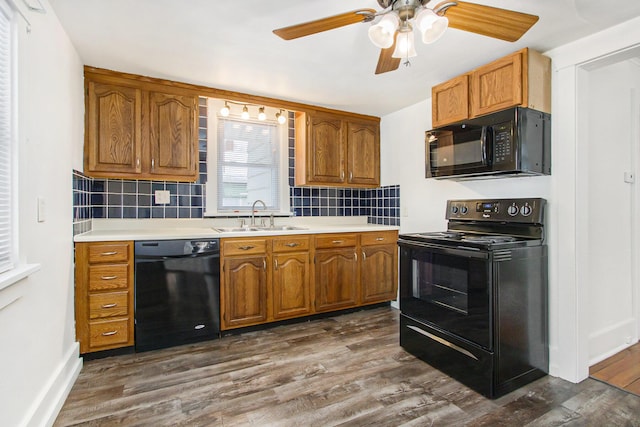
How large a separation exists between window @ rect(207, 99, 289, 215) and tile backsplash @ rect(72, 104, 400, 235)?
0.08 m

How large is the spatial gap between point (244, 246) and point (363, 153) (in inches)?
71.6

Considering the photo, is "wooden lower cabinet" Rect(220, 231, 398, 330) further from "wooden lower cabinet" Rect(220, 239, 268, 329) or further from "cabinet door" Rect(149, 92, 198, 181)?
"cabinet door" Rect(149, 92, 198, 181)

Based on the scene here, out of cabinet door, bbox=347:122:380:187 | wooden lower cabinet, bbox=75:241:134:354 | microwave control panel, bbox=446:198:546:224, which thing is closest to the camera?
microwave control panel, bbox=446:198:546:224

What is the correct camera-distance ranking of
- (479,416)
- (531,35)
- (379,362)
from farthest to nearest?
(379,362)
(531,35)
(479,416)

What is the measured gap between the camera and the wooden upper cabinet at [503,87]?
82.4 inches

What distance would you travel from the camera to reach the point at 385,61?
1865mm

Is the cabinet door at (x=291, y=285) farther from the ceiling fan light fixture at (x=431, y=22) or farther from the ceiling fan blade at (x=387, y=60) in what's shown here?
the ceiling fan light fixture at (x=431, y=22)

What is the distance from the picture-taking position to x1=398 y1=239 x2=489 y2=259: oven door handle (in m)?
1.96

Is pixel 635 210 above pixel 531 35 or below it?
below

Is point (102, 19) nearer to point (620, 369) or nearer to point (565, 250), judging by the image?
point (565, 250)

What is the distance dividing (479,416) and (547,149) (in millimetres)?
1736

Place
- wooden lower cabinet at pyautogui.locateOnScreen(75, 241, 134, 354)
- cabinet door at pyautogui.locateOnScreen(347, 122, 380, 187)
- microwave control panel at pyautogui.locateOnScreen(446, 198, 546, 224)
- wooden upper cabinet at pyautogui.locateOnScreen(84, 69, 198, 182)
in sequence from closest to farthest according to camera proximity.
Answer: microwave control panel at pyautogui.locateOnScreen(446, 198, 546, 224)
wooden lower cabinet at pyautogui.locateOnScreen(75, 241, 134, 354)
wooden upper cabinet at pyautogui.locateOnScreen(84, 69, 198, 182)
cabinet door at pyautogui.locateOnScreen(347, 122, 380, 187)

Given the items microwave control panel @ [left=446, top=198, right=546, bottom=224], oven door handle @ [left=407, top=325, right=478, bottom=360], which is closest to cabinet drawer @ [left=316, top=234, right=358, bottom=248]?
microwave control panel @ [left=446, top=198, right=546, bottom=224]

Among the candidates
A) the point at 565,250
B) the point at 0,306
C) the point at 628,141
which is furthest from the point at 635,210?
the point at 0,306
